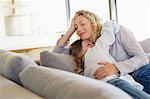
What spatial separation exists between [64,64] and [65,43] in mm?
453

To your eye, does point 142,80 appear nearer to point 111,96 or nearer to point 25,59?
point 25,59

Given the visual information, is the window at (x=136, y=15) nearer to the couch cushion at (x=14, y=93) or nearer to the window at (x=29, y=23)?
the window at (x=29, y=23)

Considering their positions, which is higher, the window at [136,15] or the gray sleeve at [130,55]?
the window at [136,15]

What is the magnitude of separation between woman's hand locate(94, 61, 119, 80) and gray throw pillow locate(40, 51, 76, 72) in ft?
0.63

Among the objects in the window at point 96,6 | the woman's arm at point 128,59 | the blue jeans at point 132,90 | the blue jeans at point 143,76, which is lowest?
the blue jeans at point 143,76

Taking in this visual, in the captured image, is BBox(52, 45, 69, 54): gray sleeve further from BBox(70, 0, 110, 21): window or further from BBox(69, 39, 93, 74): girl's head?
BBox(70, 0, 110, 21): window

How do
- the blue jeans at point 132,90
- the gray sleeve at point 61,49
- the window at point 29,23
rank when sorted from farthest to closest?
1. the window at point 29,23
2. the gray sleeve at point 61,49
3. the blue jeans at point 132,90

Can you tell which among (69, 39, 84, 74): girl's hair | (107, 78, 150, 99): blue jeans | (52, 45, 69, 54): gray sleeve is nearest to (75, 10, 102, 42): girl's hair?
(69, 39, 84, 74): girl's hair

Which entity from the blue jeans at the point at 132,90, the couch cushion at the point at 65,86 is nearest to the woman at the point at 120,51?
the blue jeans at the point at 132,90

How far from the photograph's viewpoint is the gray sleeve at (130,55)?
5.84 feet

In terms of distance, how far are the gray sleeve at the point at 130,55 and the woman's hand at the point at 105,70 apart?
0.16 feet

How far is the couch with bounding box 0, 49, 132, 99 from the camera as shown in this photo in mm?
736

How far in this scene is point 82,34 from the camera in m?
1.99

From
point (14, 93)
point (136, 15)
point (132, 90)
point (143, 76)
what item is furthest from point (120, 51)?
point (136, 15)
